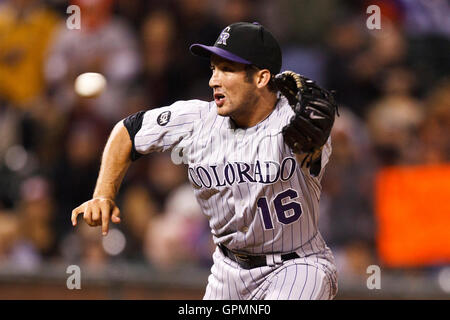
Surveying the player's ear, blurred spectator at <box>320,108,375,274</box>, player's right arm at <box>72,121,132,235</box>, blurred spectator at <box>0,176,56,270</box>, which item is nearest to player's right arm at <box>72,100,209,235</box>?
player's right arm at <box>72,121,132,235</box>

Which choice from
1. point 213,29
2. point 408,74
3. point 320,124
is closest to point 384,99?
point 408,74

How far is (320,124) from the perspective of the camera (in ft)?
13.3

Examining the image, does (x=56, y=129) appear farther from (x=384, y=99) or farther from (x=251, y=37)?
(x=251, y=37)

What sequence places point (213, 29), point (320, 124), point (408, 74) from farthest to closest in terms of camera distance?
point (213, 29)
point (408, 74)
point (320, 124)

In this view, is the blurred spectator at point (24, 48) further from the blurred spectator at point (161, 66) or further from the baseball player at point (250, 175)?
the baseball player at point (250, 175)

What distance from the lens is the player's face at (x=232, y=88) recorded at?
4.46 metres

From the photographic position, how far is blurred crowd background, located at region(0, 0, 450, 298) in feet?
23.5

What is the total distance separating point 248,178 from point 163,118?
1.87ft

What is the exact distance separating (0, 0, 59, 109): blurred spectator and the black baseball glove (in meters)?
5.40

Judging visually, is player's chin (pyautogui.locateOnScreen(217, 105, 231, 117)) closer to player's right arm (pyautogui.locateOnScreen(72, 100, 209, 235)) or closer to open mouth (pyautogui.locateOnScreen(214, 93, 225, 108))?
open mouth (pyautogui.locateOnScreen(214, 93, 225, 108))

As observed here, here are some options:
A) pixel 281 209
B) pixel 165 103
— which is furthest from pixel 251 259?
pixel 165 103

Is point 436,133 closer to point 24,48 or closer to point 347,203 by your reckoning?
point 347,203

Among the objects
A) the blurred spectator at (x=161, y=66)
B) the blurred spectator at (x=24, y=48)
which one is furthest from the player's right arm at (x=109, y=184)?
the blurred spectator at (x=24, y=48)
